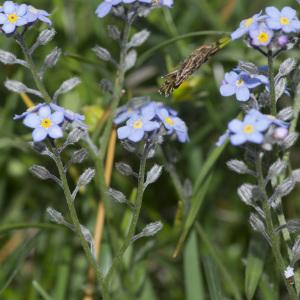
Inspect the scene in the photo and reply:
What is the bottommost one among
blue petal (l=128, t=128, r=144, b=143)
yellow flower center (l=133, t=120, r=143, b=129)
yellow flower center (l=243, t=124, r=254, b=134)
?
yellow flower center (l=243, t=124, r=254, b=134)

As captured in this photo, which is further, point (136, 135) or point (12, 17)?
point (12, 17)

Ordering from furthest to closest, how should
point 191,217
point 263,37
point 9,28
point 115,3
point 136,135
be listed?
point 191,217
point 115,3
point 9,28
point 136,135
point 263,37

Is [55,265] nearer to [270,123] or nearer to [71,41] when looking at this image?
[71,41]

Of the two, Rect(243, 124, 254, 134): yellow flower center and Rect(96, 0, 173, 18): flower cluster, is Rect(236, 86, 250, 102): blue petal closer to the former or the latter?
Rect(243, 124, 254, 134): yellow flower center

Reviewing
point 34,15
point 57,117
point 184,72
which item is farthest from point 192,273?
point 34,15

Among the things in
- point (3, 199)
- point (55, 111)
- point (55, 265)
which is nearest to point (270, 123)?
point (55, 111)

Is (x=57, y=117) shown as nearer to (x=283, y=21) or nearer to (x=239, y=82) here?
(x=239, y=82)

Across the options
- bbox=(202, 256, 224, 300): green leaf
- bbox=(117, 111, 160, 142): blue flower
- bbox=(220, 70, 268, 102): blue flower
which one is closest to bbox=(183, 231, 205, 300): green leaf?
bbox=(202, 256, 224, 300): green leaf

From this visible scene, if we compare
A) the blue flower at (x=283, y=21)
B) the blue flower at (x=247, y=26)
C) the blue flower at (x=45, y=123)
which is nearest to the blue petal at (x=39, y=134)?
the blue flower at (x=45, y=123)

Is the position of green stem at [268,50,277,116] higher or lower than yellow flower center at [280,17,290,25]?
lower
